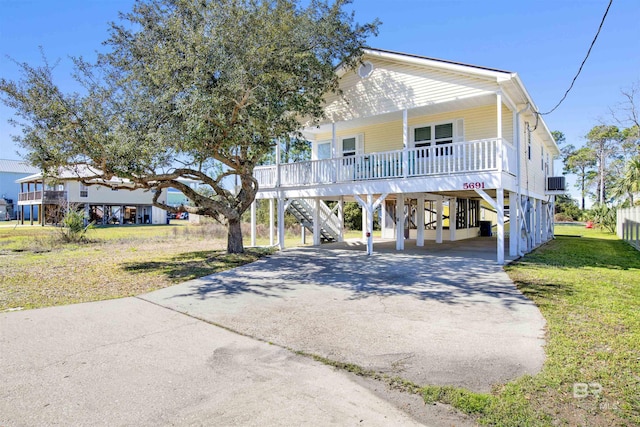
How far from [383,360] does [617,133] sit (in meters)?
56.0

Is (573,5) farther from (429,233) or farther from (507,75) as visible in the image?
(429,233)

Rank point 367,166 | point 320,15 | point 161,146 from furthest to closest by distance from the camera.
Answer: point 367,166
point 320,15
point 161,146

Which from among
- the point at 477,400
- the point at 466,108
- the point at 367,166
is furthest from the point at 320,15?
the point at 477,400

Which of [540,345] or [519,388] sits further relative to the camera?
[540,345]

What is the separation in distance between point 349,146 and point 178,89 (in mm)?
9633

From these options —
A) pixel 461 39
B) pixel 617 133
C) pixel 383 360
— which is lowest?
pixel 383 360

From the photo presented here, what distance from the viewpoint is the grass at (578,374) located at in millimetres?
3227

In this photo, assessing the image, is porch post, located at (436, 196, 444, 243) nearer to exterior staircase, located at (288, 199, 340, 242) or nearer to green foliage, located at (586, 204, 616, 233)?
exterior staircase, located at (288, 199, 340, 242)

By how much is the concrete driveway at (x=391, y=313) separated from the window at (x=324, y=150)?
8136 mm

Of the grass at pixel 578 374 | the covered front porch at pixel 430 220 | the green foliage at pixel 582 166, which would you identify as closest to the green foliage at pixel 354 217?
the covered front porch at pixel 430 220

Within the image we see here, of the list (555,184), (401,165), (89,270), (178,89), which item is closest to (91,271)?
(89,270)

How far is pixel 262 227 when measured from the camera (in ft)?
91.7

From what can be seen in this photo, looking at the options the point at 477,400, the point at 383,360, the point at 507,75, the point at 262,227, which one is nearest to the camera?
the point at 477,400

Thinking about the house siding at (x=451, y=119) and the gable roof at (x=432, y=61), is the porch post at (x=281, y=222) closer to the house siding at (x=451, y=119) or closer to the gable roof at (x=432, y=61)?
the house siding at (x=451, y=119)
